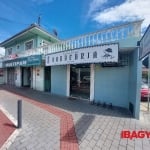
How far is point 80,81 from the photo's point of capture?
10055 millimetres

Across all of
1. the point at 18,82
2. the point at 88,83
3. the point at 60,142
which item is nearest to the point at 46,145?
the point at 60,142

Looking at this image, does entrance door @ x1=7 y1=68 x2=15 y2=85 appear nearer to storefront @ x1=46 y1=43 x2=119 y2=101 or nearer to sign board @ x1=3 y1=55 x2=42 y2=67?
sign board @ x1=3 y1=55 x2=42 y2=67

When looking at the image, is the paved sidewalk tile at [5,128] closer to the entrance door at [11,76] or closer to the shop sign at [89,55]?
the shop sign at [89,55]

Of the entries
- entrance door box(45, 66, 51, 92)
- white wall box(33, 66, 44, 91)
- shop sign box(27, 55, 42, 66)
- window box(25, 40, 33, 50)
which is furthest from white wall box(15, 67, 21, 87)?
entrance door box(45, 66, 51, 92)

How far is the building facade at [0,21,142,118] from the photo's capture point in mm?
6293

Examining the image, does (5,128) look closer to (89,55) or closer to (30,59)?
(89,55)

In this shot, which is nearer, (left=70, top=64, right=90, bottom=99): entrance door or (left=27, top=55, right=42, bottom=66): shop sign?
(left=70, top=64, right=90, bottom=99): entrance door

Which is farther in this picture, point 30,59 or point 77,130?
point 30,59

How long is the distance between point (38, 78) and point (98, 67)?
732cm

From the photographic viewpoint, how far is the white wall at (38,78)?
43.2 feet

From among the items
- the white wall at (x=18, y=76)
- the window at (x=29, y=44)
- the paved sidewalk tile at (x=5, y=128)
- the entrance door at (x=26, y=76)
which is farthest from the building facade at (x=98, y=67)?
the paved sidewalk tile at (x=5, y=128)

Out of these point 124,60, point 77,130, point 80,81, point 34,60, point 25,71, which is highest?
point 34,60

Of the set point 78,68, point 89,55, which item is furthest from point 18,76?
point 89,55

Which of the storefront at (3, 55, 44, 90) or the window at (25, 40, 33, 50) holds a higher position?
the window at (25, 40, 33, 50)
